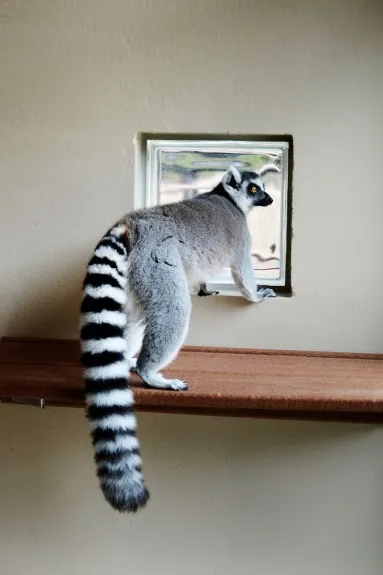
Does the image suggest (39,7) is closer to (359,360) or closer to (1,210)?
(1,210)

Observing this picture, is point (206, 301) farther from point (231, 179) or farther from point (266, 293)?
point (231, 179)

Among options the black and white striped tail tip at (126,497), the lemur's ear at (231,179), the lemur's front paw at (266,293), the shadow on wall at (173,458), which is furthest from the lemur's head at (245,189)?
the black and white striped tail tip at (126,497)

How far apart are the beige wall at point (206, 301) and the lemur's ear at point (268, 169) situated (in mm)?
113

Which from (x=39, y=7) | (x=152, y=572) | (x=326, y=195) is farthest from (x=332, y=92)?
(x=152, y=572)

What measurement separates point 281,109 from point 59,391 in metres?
1.04

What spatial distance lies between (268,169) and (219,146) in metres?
0.17

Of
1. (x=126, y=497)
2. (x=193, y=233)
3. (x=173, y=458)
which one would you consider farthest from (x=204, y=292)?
(x=126, y=497)

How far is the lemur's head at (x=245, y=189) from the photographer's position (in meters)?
1.84

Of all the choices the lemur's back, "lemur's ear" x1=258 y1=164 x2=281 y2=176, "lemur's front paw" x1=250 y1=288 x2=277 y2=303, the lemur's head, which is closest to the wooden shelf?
"lemur's front paw" x1=250 y1=288 x2=277 y2=303

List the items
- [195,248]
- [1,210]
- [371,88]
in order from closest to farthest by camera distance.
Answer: [195,248], [371,88], [1,210]

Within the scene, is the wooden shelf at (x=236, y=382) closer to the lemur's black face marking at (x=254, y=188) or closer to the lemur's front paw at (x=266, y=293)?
the lemur's front paw at (x=266, y=293)

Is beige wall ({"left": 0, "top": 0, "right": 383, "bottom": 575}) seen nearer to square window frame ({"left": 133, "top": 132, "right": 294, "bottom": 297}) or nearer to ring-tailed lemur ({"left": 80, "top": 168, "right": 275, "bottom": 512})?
square window frame ({"left": 133, "top": 132, "right": 294, "bottom": 297})

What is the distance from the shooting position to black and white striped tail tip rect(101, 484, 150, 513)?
140 cm

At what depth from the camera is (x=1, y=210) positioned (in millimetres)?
1976
